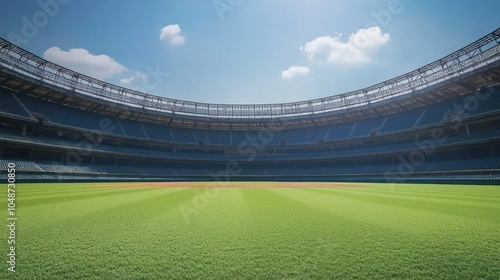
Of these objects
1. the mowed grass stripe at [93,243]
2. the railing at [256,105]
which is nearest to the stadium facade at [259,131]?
the railing at [256,105]

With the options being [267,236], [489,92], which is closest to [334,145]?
[489,92]

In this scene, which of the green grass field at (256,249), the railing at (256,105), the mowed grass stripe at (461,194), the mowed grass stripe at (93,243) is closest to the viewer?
the green grass field at (256,249)

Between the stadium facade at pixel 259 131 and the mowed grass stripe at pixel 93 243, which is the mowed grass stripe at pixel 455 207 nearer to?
the mowed grass stripe at pixel 93 243

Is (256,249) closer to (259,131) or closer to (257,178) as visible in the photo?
(257,178)

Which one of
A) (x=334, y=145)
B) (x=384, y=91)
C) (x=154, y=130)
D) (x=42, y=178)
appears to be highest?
(x=384, y=91)

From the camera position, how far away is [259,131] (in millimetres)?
54812

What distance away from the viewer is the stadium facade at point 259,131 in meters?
28.1

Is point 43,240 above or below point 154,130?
below

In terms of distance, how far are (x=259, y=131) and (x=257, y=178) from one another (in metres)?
13.7

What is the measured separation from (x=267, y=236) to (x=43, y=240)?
3.32 metres

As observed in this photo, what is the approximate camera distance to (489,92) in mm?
30516

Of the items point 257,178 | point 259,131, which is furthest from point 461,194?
point 259,131

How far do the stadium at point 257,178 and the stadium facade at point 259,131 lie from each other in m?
0.22

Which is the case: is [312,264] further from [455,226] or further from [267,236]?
[455,226]
